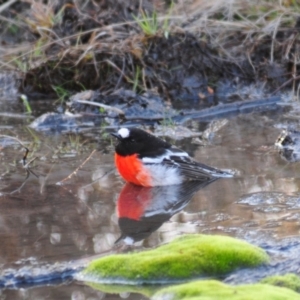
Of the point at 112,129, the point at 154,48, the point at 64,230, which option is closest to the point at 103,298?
the point at 64,230

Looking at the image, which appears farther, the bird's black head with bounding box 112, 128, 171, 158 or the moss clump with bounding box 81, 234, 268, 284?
the bird's black head with bounding box 112, 128, 171, 158

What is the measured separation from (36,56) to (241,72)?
3.07m

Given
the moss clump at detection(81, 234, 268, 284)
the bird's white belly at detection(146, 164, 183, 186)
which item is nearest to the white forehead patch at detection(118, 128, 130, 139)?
the bird's white belly at detection(146, 164, 183, 186)

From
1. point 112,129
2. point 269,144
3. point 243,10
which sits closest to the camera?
point 269,144

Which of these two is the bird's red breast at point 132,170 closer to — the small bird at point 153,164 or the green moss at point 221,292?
the small bird at point 153,164

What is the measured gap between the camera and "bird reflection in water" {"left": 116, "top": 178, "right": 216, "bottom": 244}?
6.37 m

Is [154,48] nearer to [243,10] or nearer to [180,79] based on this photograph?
[180,79]

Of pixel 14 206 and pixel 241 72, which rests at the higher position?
pixel 14 206

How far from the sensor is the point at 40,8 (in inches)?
507

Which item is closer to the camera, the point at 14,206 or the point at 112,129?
the point at 14,206

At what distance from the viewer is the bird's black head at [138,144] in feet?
26.9

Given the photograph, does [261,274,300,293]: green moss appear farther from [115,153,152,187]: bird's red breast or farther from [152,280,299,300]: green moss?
[115,153,152,187]: bird's red breast

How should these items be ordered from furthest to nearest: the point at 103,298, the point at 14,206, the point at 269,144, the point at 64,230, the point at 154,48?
1. the point at 154,48
2. the point at 269,144
3. the point at 14,206
4. the point at 64,230
5. the point at 103,298

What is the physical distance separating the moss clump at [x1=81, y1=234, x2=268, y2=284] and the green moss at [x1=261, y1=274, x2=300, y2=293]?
1.04ft
